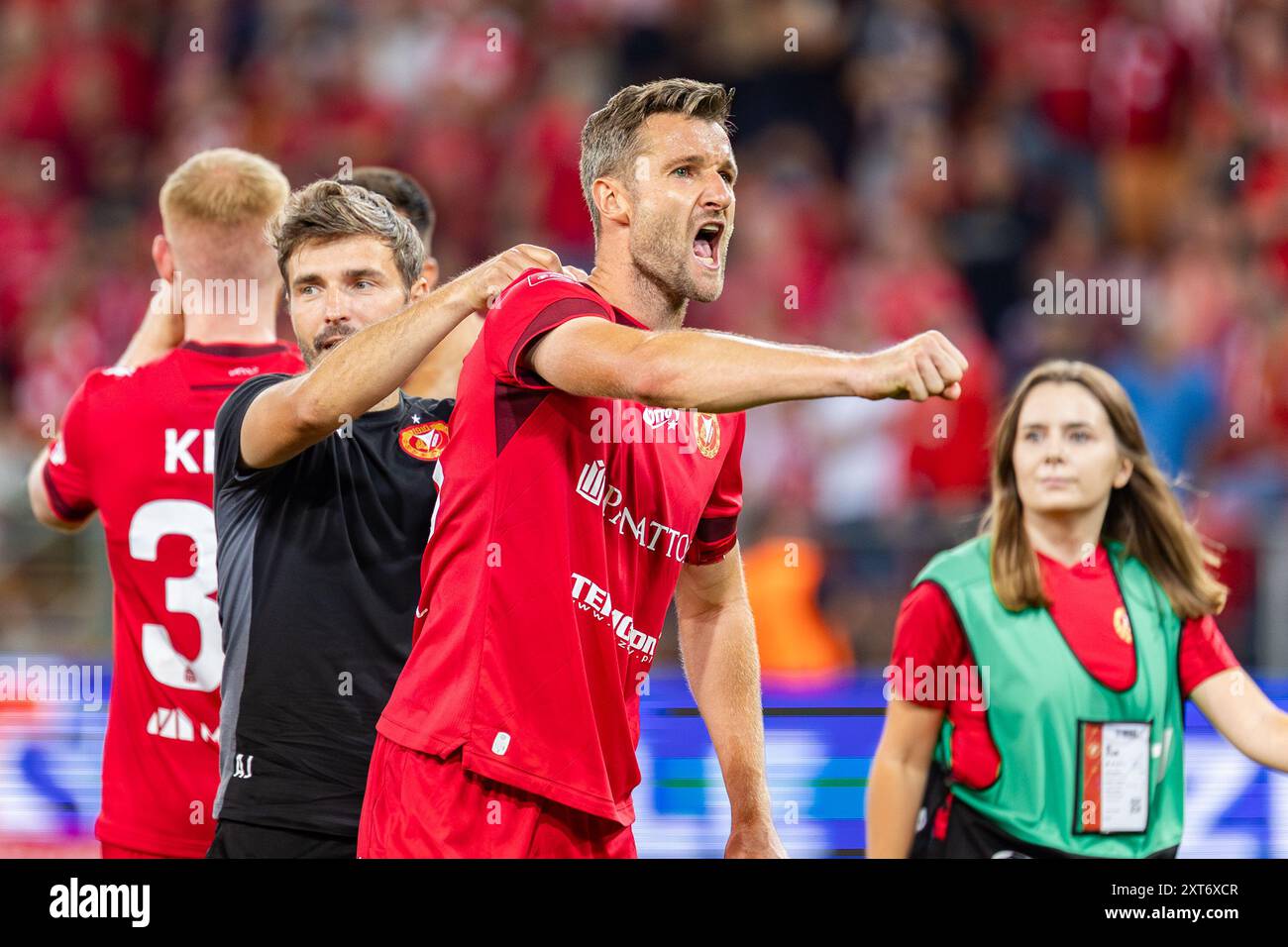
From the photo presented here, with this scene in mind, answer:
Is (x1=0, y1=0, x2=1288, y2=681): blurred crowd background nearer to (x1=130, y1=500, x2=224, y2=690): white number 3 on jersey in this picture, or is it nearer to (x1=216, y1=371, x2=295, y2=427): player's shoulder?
(x1=130, y1=500, x2=224, y2=690): white number 3 on jersey

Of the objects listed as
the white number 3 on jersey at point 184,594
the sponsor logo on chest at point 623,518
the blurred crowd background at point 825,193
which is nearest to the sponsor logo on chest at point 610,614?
the sponsor logo on chest at point 623,518

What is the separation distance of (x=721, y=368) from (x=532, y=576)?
0.59 metres

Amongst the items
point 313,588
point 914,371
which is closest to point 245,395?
point 313,588

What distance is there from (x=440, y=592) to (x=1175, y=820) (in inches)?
77.1

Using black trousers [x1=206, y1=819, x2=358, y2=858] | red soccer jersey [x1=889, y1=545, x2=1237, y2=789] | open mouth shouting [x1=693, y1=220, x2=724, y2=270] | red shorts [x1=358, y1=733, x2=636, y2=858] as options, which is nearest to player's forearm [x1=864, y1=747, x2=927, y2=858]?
red soccer jersey [x1=889, y1=545, x2=1237, y2=789]

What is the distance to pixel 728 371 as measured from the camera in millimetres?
2697

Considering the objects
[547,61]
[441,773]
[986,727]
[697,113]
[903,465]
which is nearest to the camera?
[441,773]

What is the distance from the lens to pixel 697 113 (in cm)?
329

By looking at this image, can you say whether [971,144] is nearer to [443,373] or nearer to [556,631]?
[443,373]

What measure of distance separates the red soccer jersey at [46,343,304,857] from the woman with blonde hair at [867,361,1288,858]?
1.60 m

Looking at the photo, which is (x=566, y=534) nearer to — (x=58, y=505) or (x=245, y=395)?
(x=245, y=395)
